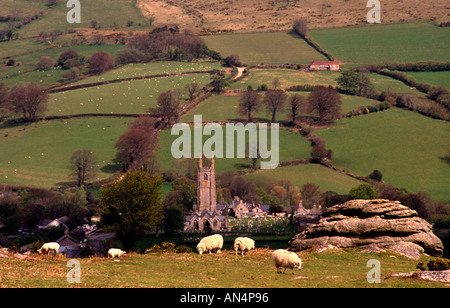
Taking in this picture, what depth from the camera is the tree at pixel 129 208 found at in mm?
54250

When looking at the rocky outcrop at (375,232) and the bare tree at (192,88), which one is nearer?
the rocky outcrop at (375,232)

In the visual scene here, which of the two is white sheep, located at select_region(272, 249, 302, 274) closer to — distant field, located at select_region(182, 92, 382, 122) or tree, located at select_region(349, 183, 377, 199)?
tree, located at select_region(349, 183, 377, 199)

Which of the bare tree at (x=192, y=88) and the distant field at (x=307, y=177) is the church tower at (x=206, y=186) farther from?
the bare tree at (x=192, y=88)

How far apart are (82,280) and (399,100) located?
147 meters

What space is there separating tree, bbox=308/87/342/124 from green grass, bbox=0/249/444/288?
120 m

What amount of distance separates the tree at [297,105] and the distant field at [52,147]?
4155 centimetres

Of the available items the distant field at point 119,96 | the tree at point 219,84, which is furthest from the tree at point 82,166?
the tree at point 219,84

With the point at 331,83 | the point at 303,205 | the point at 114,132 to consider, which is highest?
the point at 331,83

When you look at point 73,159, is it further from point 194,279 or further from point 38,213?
point 194,279

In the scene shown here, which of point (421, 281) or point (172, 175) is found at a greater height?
point (421, 281)

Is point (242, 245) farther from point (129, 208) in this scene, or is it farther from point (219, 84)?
point (219, 84)

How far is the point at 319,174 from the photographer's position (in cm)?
13688

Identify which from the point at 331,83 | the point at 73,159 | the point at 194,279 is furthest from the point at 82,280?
the point at 331,83

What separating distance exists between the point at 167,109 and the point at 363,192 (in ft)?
212
